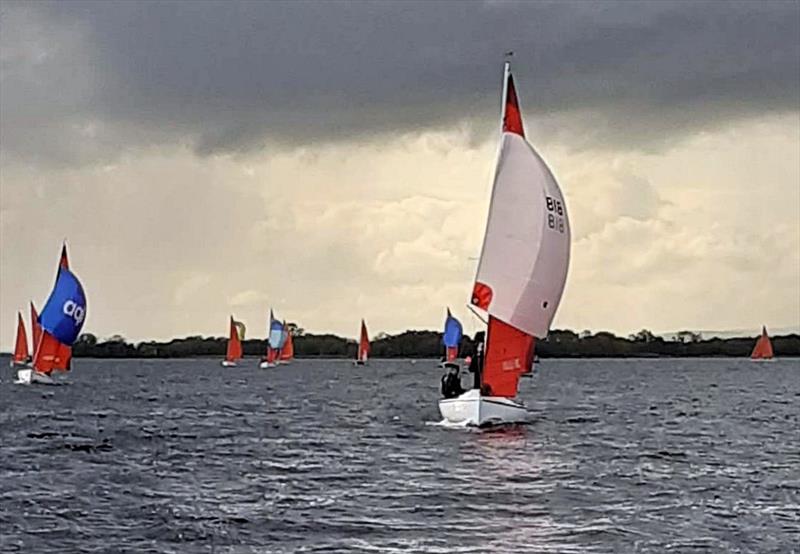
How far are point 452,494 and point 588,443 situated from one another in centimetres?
1255

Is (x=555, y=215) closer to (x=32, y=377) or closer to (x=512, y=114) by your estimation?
(x=512, y=114)

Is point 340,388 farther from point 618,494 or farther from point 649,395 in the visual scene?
point 618,494

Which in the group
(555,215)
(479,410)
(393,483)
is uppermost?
(555,215)

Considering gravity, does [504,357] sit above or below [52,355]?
below

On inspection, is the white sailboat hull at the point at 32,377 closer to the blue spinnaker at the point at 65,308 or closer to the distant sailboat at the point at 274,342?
the blue spinnaker at the point at 65,308

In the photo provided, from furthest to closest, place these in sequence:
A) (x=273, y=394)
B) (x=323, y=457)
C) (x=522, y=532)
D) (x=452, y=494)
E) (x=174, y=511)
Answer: (x=273, y=394)
(x=323, y=457)
(x=452, y=494)
(x=174, y=511)
(x=522, y=532)

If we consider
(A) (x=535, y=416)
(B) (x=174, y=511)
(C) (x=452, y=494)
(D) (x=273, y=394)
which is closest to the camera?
(B) (x=174, y=511)

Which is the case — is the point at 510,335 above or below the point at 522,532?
above

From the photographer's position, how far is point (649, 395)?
7631cm

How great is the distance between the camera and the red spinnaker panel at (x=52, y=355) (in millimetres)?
68750

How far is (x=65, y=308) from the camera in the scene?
62.8m

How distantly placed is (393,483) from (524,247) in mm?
10326

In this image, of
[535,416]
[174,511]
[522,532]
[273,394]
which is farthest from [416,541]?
[273,394]

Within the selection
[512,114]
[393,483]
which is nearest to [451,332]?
[512,114]
